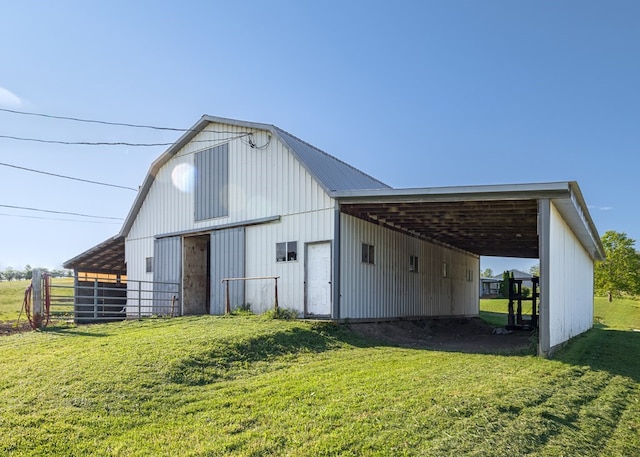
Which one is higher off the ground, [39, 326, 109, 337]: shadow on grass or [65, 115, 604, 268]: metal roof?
[65, 115, 604, 268]: metal roof

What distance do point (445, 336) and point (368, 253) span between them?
447cm

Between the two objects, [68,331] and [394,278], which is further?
[394,278]

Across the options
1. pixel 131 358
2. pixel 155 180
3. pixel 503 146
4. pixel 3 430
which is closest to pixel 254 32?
pixel 155 180

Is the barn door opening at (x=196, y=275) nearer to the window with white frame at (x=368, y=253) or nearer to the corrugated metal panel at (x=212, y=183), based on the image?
the corrugated metal panel at (x=212, y=183)

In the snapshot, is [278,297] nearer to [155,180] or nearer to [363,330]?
[363,330]

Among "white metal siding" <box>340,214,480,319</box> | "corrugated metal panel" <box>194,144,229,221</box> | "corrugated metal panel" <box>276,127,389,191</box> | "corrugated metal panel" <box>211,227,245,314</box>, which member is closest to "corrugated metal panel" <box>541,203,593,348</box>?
"white metal siding" <box>340,214,480,319</box>

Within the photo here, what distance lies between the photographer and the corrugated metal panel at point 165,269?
1775 cm

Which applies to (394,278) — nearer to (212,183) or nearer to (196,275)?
(212,183)

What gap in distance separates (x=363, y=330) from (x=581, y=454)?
8.44m

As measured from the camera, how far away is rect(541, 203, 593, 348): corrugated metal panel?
36.2ft

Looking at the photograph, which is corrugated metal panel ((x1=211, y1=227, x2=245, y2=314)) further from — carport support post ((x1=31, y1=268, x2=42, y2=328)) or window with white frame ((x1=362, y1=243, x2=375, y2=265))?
carport support post ((x1=31, y1=268, x2=42, y2=328))

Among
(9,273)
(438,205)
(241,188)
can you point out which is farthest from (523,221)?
(9,273)

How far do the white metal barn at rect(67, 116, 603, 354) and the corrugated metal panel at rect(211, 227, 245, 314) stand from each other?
0.03 meters

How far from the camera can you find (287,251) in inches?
558
